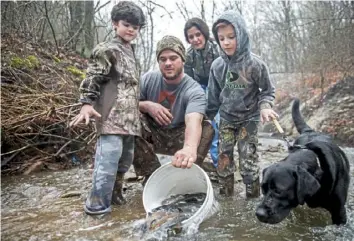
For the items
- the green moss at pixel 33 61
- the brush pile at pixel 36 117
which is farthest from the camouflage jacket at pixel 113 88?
the green moss at pixel 33 61

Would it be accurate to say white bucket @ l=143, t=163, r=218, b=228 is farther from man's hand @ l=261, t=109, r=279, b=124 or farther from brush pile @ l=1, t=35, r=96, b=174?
brush pile @ l=1, t=35, r=96, b=174

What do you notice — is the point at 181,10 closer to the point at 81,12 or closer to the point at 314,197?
the point at 81,12

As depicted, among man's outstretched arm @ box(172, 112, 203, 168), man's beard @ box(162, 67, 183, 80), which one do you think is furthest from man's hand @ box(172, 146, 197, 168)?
man's beard @ box(162, 67, 183, 80)

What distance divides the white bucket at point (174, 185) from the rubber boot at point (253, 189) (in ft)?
1.44

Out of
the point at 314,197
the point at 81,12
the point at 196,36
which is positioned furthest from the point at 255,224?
the point at 81,12

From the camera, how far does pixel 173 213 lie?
294 cm

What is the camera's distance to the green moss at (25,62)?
5.63 meters

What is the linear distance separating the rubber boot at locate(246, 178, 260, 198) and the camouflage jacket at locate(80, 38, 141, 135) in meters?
1.26

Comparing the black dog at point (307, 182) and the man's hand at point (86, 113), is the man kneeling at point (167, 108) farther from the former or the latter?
the black dog at point (307, 182)

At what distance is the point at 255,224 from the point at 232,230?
23 cm

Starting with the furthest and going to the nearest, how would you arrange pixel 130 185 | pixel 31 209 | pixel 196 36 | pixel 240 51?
1. pixel 196 36
2. pixel 130 185
3. pixel 240 51
4. pixel 31 209

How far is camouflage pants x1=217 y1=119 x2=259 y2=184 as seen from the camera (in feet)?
12.1

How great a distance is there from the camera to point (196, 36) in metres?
5.00

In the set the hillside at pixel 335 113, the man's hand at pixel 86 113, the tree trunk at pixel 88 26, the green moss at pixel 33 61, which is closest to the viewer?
the man's hand at pixel 86 113
